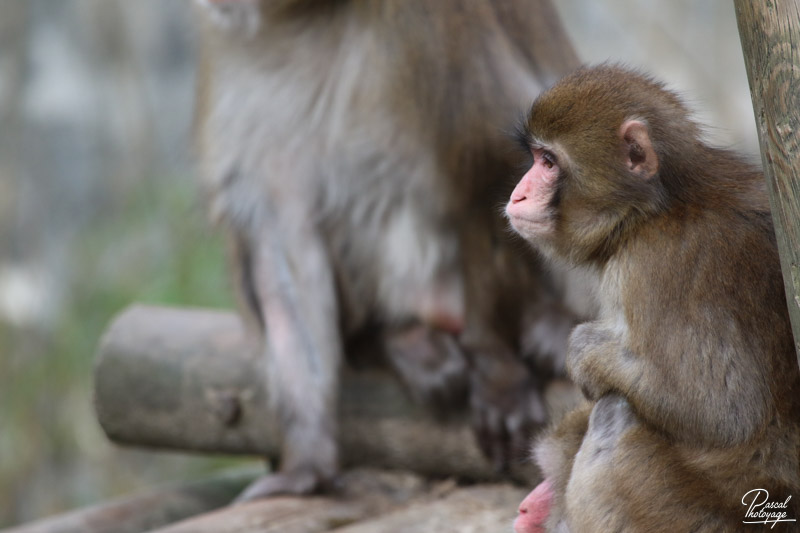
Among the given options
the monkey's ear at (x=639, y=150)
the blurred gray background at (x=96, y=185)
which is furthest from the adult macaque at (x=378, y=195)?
the blurred gray background at (x=96, y=185)

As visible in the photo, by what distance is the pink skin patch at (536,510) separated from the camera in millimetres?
2525

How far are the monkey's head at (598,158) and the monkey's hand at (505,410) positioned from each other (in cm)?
157

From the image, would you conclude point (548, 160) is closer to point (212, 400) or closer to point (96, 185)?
point (212, 400)

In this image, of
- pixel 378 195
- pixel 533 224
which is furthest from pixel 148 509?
pixel 533 224

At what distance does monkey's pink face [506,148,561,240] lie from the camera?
230cm

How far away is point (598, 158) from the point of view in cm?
222

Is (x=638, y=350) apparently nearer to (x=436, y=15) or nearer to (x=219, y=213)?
(x=436, y=15)

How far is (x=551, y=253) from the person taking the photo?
2387 mm

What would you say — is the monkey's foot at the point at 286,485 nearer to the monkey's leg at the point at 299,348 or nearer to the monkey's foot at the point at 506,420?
the monkey's leg at the point at 299,348

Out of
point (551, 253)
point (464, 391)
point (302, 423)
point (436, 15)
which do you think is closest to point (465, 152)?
point (436, 15)

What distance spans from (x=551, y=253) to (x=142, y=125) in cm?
755

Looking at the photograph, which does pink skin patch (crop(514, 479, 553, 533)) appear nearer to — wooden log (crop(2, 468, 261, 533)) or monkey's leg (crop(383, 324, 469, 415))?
monkey's leg (crop(383, 324, 469, 415))

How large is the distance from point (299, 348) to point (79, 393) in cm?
469
